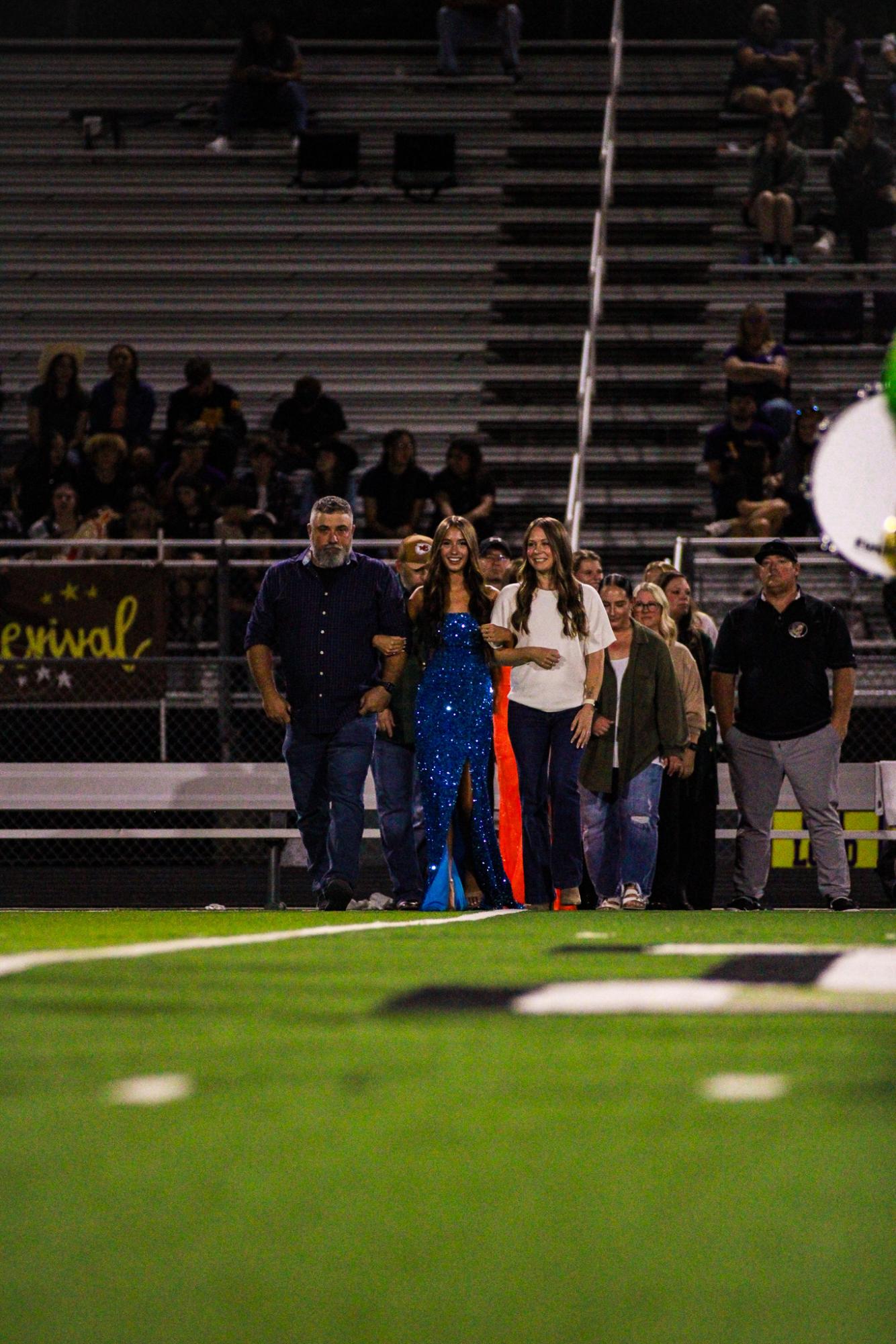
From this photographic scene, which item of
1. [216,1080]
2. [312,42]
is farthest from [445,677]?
[312,42]

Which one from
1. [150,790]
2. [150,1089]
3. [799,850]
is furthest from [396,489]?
[150,1089]

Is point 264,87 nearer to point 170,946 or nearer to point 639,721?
point 639,721

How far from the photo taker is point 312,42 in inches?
744

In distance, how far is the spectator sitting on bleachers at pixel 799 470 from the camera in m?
12.0

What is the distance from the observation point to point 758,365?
44.3 ft

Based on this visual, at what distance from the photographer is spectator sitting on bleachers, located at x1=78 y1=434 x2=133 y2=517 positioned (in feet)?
41.6

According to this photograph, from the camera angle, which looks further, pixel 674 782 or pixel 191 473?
pixel 191 473

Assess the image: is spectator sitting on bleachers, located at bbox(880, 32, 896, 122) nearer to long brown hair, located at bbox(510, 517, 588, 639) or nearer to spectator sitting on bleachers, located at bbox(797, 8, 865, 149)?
spectator sitting on bleachers, located at bbox(797, 8, 865, 149)

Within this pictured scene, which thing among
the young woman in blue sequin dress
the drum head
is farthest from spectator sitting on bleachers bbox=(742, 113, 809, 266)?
the drum head

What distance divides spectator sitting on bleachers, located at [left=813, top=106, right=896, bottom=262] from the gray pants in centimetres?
869

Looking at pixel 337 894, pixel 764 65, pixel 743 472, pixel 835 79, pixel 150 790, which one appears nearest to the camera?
pixel 337 894

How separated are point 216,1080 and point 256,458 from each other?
11091 millimetres

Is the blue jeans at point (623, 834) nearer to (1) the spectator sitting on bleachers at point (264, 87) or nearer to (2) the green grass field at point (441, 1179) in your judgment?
(2) the green grass field at point (441, 1179)

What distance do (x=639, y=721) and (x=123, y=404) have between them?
6.81 meters
